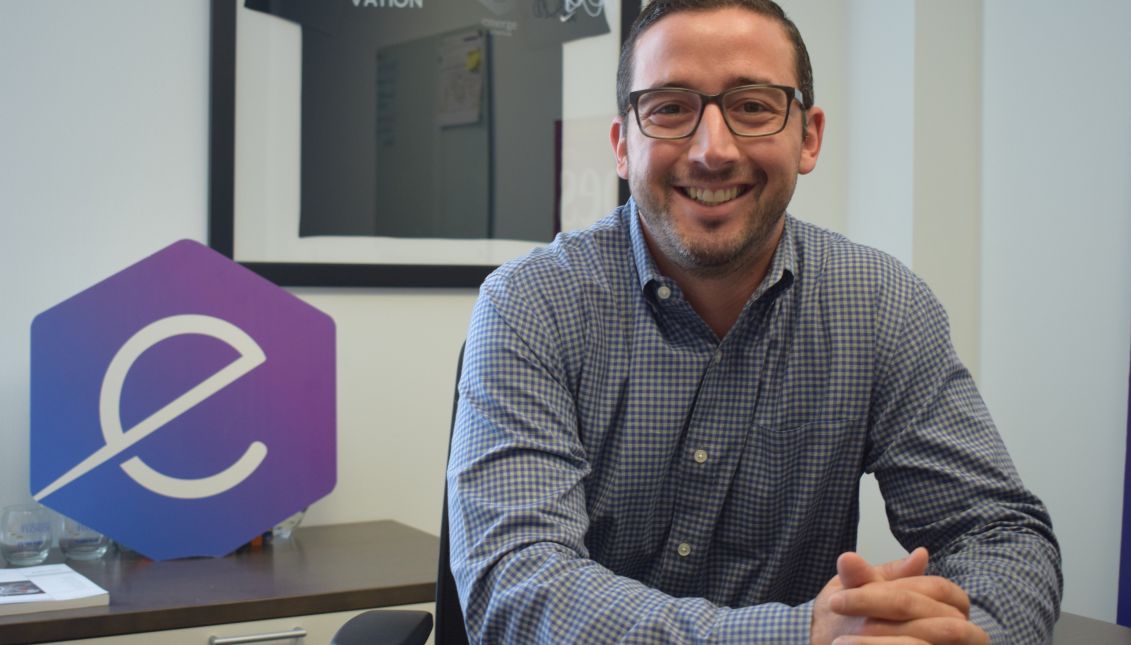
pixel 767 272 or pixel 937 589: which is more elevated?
pixel 767 272

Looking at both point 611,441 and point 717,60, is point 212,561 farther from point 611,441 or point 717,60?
point 717,60

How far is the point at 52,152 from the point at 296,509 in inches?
29.6

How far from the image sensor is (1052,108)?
224cm

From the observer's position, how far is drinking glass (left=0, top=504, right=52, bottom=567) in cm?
173

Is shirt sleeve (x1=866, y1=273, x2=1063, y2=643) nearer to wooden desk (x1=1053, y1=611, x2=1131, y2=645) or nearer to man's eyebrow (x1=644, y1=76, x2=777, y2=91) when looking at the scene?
wooden desk (x1=1053, y1=611, x2=1131, y2=645)

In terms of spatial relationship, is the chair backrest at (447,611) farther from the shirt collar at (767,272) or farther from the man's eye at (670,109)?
the man's eye at (670,109)

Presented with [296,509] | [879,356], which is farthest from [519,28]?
[879,356]

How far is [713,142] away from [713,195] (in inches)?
2.7

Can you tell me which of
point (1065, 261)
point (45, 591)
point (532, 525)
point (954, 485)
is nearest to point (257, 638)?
point (45, 591)

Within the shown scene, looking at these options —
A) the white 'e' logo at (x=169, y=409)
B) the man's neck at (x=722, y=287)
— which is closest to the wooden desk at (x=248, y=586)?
the white 'e' logo at (x=169, y=409)

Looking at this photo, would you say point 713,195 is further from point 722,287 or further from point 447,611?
point 447,611

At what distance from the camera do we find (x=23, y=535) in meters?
1.74

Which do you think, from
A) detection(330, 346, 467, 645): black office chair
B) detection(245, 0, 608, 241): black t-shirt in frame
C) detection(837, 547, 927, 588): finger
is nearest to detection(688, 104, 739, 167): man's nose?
detection(330, 346, 467, 645): black office chair

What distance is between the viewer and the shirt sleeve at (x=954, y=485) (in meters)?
1.20
